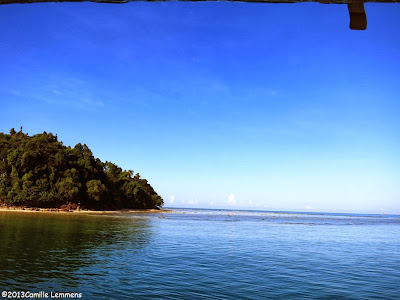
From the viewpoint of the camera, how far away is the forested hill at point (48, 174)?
9262 cm

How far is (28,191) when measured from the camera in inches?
3580

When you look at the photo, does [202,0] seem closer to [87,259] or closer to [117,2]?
[117,2]

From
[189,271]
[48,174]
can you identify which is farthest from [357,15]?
[48,174]

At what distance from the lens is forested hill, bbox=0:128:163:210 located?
304 ft

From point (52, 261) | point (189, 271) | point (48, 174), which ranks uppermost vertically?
point (48, 174)

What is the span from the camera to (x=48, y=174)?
101 m

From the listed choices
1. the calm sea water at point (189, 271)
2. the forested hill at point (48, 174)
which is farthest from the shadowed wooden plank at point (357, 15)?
the forested hill at point (48, 174)

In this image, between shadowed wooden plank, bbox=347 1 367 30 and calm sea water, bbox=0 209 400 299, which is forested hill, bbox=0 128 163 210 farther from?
shadowed wooden plank, bbox=347 1 367 30

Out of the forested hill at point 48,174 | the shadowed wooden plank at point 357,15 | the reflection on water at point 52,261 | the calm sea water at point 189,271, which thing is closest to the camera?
the shadowed wooden plank at point 357,15

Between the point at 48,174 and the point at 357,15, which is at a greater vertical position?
the point at 48,174

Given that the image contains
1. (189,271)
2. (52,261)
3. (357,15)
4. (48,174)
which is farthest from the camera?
(48,174)

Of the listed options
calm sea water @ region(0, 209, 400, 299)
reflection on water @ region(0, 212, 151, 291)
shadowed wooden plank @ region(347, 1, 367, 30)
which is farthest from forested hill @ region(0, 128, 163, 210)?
shadowed wooden plank @ region(347, 1, 367, 30)

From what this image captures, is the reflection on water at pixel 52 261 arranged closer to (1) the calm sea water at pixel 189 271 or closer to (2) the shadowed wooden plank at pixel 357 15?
(1) the calm sea water at pixel 189 271

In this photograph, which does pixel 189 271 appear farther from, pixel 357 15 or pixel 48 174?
pixel 48 174
